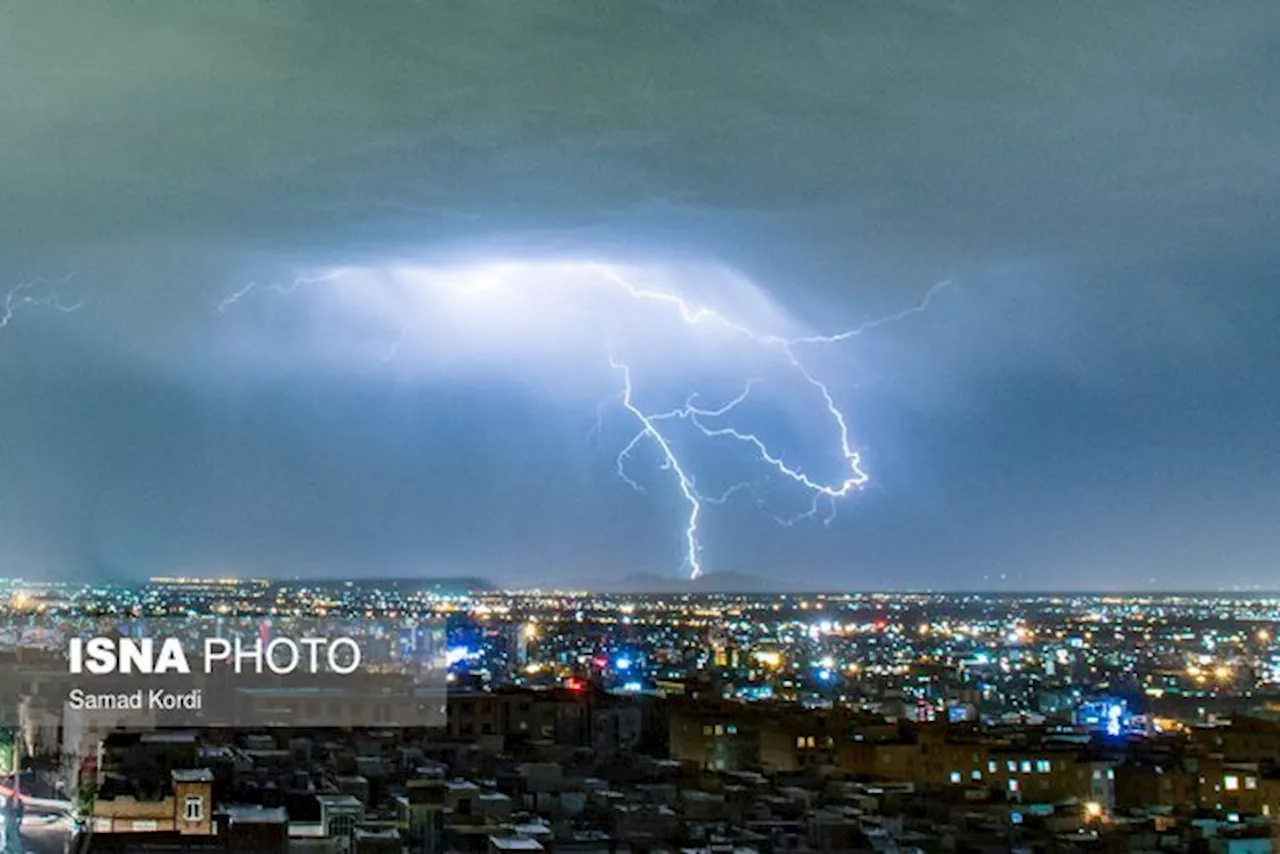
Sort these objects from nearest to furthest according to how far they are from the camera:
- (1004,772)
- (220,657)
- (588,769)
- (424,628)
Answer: (588,769), (1004,772), (220,657), (424,628)

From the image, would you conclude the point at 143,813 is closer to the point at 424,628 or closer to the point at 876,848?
the point at 876,848

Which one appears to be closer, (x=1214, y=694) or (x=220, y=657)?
(x=220, y=657)

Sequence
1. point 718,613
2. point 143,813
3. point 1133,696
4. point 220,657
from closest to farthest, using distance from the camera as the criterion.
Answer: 1. point 143,813
2. point 220,657
3. point 1133,696
4. point 718,613

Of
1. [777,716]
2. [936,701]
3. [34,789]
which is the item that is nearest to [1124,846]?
[34,789]

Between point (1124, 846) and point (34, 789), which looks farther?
point (34, 789)

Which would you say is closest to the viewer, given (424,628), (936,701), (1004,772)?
(1004,772)

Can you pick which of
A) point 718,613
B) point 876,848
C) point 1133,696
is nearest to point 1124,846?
point 876,848

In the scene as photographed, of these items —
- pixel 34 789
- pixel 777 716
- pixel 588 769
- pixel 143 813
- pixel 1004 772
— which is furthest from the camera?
pixel 777 716

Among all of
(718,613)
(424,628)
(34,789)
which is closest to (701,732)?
(34,789)

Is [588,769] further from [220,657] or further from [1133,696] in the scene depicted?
[1133,696]
